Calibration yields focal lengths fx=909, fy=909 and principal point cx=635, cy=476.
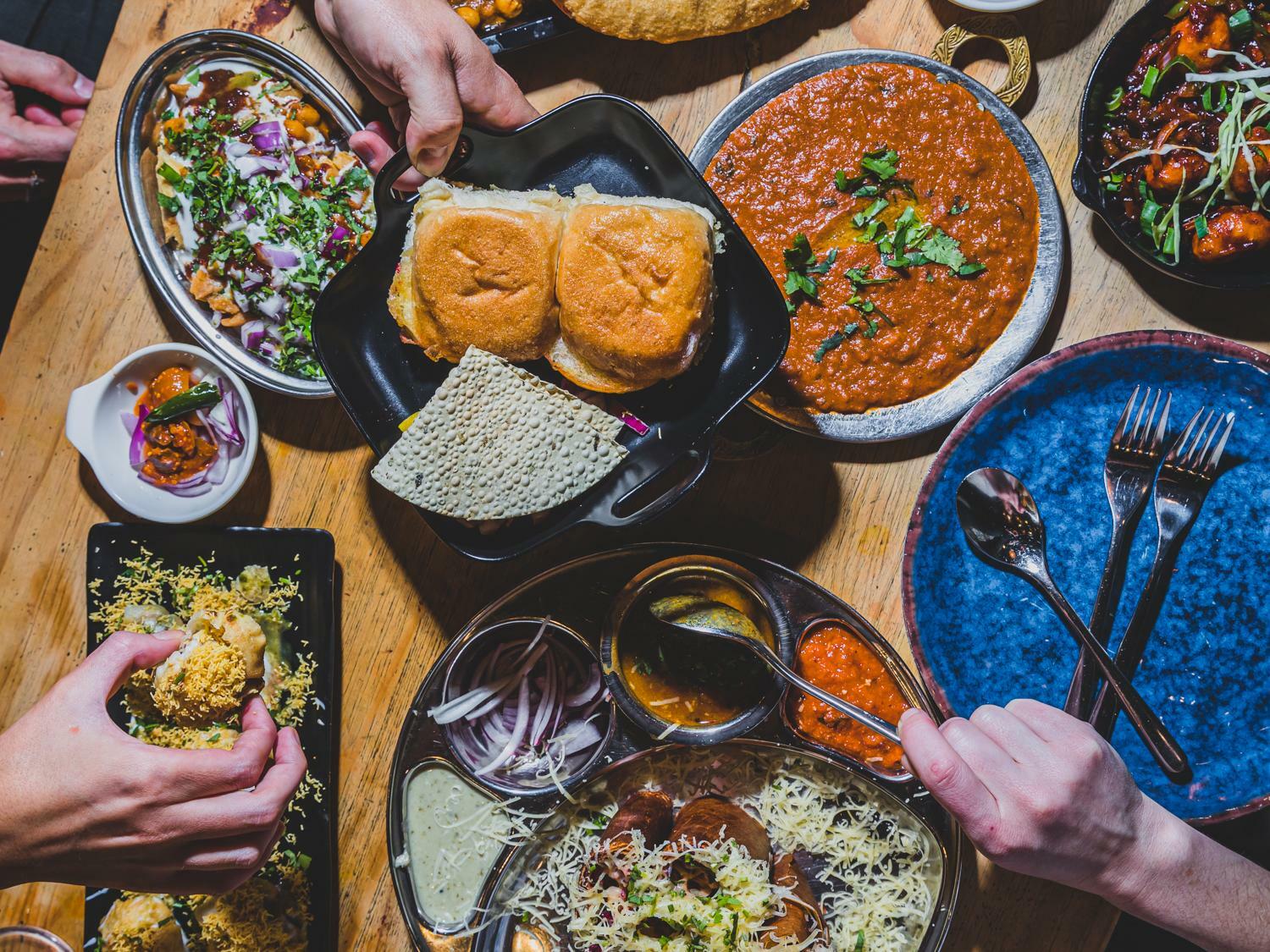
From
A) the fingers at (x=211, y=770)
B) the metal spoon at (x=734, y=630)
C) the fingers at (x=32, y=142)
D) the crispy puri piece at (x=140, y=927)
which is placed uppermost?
the fingers at (x=32, y=142)

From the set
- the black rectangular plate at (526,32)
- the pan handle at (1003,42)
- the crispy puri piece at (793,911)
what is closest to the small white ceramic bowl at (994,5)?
the pan handle at (1003,42)

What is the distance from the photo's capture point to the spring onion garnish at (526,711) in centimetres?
284

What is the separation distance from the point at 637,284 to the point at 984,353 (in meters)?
1.16

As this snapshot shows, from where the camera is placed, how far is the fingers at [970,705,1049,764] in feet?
7.50

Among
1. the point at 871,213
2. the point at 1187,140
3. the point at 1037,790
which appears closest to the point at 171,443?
the point at 871,213

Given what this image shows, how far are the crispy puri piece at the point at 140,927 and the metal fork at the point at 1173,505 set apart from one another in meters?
2.98

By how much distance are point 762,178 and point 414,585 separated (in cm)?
174

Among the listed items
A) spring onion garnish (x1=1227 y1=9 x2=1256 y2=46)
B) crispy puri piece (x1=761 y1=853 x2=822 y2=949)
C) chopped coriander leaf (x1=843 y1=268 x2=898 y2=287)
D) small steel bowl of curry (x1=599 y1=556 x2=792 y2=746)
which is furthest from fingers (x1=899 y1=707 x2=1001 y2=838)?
spring onion garnish (x1=1227 y1=9 x2=1256 y2=46)

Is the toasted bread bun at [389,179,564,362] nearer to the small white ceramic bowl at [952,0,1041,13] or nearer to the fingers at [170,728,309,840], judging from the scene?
the fingers at [170,728,309,840]

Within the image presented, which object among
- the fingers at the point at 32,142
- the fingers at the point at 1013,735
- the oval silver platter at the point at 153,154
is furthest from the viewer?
the fingers at the point at 32,142

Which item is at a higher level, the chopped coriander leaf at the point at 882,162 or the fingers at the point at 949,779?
the chopped coriander leaf at the point at 882,162

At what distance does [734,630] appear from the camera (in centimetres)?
266

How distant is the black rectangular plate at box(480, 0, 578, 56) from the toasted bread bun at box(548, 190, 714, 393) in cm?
61

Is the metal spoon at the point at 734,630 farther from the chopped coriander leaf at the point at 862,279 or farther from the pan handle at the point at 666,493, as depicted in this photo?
the chopped coriander leaf at the point at 862,279
